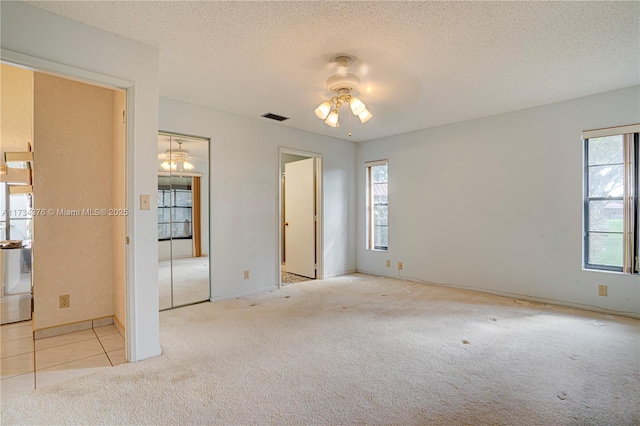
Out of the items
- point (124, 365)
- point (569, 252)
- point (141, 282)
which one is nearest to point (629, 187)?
point (569, 252)

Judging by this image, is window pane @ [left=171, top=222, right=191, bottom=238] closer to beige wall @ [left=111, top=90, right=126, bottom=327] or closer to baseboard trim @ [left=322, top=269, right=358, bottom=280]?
beige wall @ [left=111, top=90, right=126, bottom=327]

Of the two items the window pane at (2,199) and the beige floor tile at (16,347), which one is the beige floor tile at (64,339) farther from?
the window pane at (2,199)

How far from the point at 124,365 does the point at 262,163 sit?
120 inches

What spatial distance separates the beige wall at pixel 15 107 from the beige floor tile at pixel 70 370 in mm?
3038

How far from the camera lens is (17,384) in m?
2.11

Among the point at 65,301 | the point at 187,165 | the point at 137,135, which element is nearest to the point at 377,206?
the point at 187,165

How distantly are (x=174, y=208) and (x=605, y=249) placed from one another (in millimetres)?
5168

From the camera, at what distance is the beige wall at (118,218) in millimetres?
2914

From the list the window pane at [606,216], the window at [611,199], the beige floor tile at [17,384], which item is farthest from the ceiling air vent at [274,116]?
the window pane at [606,216]

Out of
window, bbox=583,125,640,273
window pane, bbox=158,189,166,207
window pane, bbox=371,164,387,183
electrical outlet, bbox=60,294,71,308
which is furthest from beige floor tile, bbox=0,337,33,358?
window, bbox=583,125,640,273

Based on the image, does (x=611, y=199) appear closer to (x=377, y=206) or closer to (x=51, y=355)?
(x=377, y=206)

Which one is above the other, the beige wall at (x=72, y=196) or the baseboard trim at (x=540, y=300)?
the beige wall at (x=72, y=196)

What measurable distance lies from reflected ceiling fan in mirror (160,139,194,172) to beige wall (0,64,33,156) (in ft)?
5.24

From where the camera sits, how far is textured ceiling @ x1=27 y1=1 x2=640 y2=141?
214 centimetres
